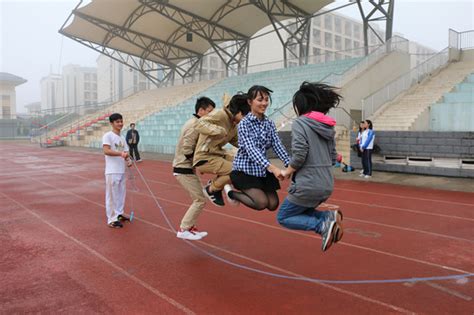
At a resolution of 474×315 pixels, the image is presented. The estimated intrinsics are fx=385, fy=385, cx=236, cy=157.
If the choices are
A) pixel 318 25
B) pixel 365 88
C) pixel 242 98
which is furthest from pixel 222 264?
pixel 318 25

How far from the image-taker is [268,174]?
3.72 m

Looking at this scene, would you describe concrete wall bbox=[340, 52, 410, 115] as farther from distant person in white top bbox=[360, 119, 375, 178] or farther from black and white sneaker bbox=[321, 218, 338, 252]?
black and white sneaker bbox=[321, 218, 338, 252]

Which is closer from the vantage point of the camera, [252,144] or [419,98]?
[252,144]

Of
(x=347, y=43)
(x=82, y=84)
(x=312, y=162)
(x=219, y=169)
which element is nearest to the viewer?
(x=312, y=162)

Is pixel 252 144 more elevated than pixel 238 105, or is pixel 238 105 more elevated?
pixel 238 105

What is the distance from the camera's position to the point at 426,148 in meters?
10.9

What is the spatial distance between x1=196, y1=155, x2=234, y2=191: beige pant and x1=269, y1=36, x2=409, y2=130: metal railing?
34.2ft

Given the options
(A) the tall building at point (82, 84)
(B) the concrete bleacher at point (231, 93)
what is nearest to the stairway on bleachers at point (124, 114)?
(B) the concrete bleacher at point (231, 93)

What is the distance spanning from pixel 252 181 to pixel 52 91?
132 m

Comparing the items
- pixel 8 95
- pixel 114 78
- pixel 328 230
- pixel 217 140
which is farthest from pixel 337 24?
pixel 328 230

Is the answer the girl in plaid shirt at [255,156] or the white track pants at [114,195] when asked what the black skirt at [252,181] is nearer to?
the girl in plaid shirt at [255,156]

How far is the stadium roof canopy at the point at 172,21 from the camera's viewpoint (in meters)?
25.7

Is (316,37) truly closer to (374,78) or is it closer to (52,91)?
(374,78)

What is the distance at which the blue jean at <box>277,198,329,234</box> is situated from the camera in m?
3.28
